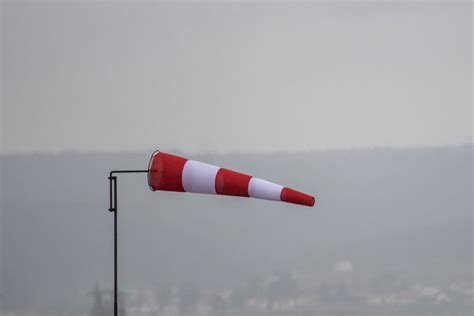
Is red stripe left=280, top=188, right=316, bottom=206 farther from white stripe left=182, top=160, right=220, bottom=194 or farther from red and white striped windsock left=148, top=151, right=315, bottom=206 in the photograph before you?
white stripe left=182, top=160, right=220, bottom=194

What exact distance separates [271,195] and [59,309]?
6.23ft

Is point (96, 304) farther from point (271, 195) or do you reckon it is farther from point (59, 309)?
point (271, 195)

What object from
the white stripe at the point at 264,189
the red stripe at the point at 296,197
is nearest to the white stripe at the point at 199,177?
the white stripe at the point at 264,189

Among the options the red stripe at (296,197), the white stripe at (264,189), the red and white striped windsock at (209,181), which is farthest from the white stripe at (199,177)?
the red stripe at (296,197)

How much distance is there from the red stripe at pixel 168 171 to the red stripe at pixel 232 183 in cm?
20

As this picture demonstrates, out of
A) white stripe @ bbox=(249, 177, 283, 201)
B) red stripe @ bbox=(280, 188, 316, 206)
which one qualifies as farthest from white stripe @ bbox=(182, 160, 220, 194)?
red stripe @ bbox=(280, 188, 316, 206)

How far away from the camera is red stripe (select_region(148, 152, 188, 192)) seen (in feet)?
8.55

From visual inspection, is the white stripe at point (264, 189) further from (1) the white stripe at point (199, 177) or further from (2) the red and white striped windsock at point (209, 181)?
(1) the white stripe at point (199, 177)

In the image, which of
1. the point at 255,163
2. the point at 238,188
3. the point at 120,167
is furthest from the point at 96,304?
the point at 238,188

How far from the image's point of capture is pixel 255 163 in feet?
11.9

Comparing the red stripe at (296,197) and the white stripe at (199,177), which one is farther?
the white stripe at (199,177)

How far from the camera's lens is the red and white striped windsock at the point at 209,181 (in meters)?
2.42

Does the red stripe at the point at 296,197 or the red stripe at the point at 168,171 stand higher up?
the red stripe at the point at 168,171

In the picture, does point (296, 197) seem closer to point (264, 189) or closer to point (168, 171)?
point (264, 189)
